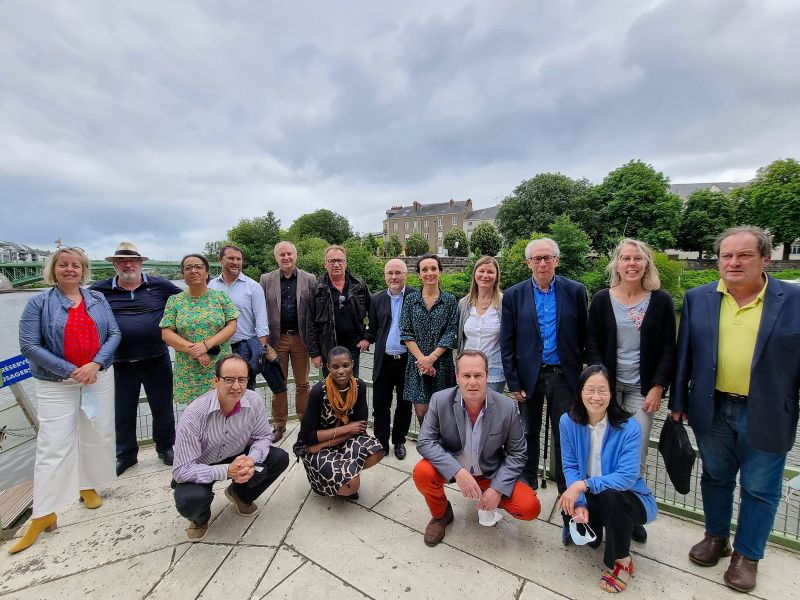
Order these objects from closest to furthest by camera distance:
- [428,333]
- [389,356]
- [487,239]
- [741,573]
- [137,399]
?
[741,573] → [428,333] → [137,399] → [389,356] → [487,239]

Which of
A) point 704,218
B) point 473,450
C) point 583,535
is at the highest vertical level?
point 704,218

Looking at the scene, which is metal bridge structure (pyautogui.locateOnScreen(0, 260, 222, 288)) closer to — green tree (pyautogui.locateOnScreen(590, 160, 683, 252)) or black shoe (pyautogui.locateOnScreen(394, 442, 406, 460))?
black shoe (pyautogui.locateOnScreen(394, 442, 406, 460))

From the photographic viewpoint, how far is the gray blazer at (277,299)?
3980 millimetres

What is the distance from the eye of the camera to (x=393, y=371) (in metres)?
3.56

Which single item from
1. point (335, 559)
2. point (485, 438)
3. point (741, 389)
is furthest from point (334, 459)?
point (741, 389)

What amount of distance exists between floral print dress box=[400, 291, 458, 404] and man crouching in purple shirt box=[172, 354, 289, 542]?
4.17ft

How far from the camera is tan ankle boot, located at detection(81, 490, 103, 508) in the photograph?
2.94m

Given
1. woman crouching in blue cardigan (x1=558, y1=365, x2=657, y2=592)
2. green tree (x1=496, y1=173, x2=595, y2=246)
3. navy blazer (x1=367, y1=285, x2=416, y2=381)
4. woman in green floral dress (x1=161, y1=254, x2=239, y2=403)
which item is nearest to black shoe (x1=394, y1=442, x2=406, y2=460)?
navy blazer (x1=367, y1=285, x2=416, y2=381)

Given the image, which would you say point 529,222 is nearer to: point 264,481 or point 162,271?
point 162,271

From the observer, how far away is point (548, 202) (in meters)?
30.4

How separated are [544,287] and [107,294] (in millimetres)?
3849

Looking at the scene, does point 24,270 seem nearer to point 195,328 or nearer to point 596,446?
point 195,328

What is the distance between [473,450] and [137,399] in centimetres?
318

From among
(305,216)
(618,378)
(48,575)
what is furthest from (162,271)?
(618,378)
